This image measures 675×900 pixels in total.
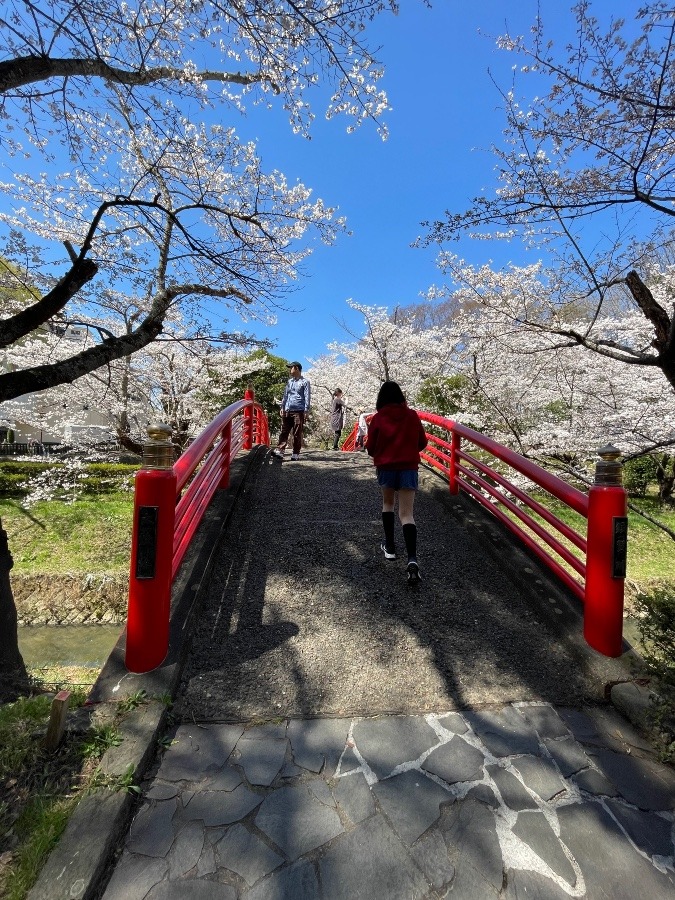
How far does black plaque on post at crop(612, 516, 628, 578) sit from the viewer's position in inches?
88.3

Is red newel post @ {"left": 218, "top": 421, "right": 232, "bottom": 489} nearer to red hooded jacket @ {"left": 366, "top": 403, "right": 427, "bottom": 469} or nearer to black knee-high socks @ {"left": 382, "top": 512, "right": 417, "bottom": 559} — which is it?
red hooded jacket @ {"left": 366, "top": 403, "right": 427, "bottom": 469}

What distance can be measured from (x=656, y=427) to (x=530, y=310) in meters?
3.63

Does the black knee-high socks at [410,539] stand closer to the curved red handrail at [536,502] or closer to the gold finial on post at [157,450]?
the curved red handrail at [536,502]

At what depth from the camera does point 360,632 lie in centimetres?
262

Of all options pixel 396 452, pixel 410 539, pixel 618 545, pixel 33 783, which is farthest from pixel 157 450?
pixel 618 545

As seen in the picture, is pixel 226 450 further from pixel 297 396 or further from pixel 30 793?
pixel 30 793

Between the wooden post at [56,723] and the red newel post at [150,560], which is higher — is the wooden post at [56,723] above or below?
below

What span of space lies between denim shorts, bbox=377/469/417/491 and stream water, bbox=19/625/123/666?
5475 millimetres

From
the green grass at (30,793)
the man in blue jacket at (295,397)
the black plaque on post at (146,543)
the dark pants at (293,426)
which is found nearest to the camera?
the green grass at (30,793)

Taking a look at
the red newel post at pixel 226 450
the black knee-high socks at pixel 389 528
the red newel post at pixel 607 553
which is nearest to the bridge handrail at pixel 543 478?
the red newel post at pixel 607 553

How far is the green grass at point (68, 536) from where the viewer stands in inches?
309

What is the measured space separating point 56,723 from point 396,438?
259cm

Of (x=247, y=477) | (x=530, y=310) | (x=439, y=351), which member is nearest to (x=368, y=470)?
(x=247, y=477)

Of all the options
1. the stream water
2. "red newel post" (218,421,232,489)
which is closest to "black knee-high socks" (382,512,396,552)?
"red newel post" (218,421,232,489)
